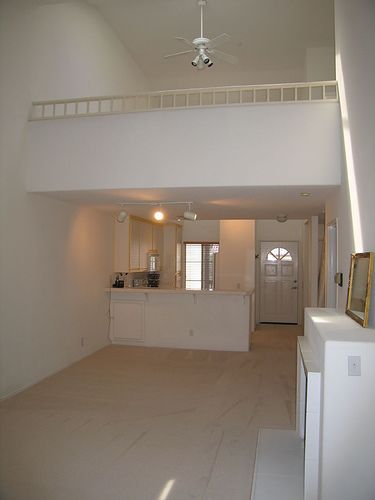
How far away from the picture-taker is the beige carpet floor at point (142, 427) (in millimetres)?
2791

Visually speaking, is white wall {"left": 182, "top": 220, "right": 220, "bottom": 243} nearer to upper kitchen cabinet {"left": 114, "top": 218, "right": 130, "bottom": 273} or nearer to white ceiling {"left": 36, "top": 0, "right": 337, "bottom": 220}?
white ceiling {"left": 36, "top": 0, "right": 337, "bottom": 220}

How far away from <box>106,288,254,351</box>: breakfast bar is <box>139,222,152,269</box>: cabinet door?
3.88ft

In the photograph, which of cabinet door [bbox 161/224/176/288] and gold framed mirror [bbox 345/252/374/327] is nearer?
gold framed mirror [bbox 345/252/374/327]

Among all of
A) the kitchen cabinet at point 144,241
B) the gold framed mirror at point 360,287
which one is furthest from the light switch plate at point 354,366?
the kitchen cabinet at point 144,241

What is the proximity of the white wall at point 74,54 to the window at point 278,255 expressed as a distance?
196 inches

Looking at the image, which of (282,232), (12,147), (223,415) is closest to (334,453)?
(223,415)

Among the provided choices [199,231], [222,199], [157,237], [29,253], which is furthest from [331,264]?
[199,231]

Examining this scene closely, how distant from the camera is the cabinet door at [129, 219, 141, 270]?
770 cm

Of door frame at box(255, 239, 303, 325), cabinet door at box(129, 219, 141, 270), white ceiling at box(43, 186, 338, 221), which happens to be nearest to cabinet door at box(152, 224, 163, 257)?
cabinet door at box(129, 219, 141, 270)

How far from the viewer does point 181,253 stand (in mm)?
10984

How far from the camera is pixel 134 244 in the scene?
7863 millimetres

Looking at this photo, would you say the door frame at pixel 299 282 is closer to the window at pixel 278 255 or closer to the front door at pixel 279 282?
the front door at pixel 279 282

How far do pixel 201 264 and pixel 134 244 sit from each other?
3559mm

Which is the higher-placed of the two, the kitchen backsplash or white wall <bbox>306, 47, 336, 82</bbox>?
white wall <bbox>306, 47, 336, 82</bbox>
